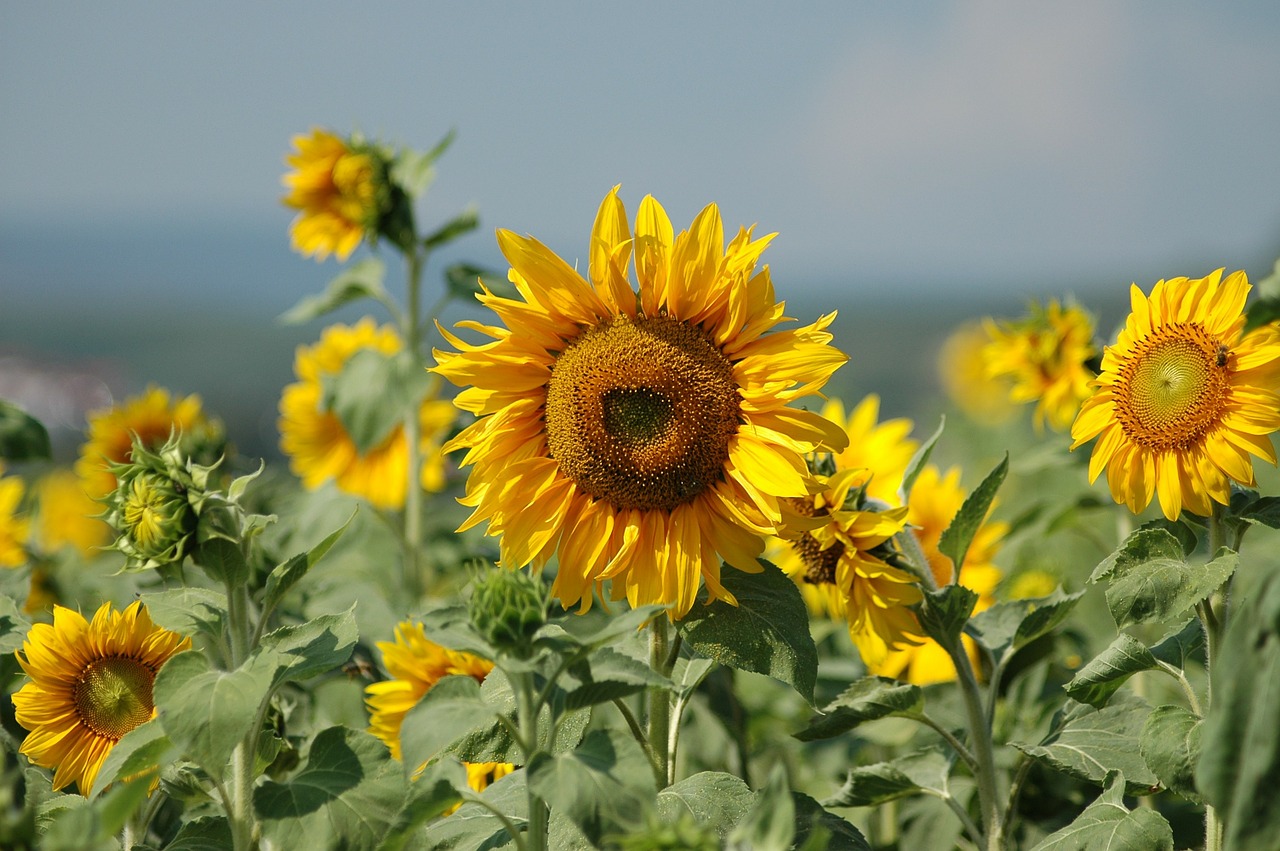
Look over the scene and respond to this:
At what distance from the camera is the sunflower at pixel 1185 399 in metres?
1.39

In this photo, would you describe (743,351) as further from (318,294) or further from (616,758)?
(318,294)

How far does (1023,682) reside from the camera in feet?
7.36

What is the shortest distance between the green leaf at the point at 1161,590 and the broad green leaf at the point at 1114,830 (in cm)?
23

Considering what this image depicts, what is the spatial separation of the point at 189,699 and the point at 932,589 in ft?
3.26

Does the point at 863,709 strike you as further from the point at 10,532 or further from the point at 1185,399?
the point at 10,532

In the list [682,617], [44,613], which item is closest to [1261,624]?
[682,617]

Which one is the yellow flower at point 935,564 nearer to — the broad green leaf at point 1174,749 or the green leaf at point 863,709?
the green leaf at point 863,709

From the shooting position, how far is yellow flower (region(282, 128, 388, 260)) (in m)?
2.75

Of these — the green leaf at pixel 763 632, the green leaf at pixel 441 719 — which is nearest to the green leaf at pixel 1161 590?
the green leaf at pixel 763 632

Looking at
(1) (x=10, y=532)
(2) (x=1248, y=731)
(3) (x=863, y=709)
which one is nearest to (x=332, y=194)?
(1) (x=10, y=532)

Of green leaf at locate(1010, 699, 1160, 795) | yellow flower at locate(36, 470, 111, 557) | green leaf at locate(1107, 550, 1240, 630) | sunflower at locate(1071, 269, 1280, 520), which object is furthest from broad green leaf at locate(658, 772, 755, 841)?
yellow flower at locate(36, 470, 111, 557)

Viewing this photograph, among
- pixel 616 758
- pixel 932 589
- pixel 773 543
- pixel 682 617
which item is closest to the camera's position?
pixel 616 758

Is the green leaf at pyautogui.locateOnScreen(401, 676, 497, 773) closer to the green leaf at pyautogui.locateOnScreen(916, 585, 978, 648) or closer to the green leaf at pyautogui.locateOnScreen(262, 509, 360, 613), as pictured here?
the green leaf at pyautogui.locateOnScreen(262, 509, 360, 613)

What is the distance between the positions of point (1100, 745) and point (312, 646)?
3.54ft
